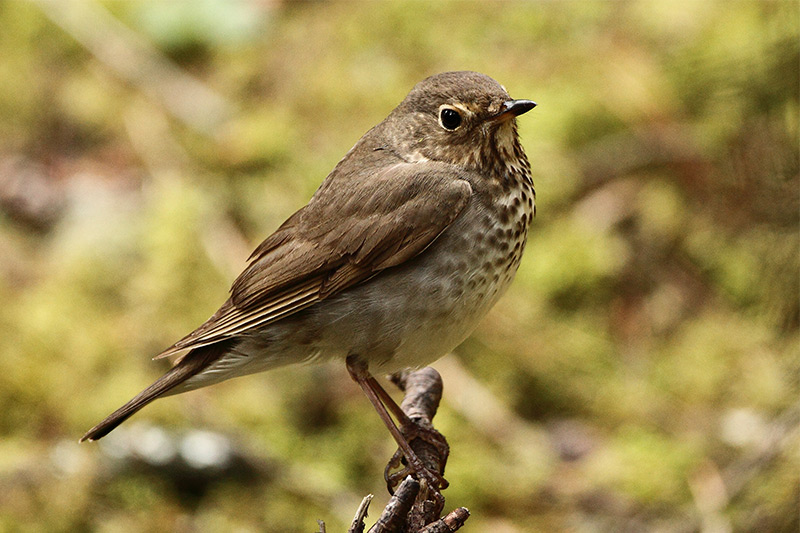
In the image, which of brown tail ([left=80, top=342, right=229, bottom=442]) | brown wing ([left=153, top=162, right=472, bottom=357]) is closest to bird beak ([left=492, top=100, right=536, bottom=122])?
brown wing ([left=153, top=162, right=472, bottom=357])

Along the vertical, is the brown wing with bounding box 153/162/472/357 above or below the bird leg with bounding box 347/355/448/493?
above

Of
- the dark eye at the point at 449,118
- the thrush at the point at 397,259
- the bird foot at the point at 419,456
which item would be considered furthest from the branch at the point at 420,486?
the dark eye at the point at 449,118

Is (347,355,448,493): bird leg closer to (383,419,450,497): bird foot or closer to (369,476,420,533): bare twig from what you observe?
(383,419,450,497): bird foot

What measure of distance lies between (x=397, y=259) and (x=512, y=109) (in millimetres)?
376

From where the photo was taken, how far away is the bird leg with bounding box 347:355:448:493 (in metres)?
1.99

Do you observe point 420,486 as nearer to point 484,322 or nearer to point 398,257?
point 398,257

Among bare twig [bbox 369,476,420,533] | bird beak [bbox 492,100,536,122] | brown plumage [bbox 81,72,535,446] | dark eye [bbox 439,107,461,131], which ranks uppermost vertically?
dark eye [bbox 439,107,461,131]

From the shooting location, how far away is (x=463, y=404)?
10.1ft

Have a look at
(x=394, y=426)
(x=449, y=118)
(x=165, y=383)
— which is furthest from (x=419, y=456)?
(x=449, y=118)

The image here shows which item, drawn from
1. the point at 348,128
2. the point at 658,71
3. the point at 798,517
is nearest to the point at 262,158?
the point at 348,128

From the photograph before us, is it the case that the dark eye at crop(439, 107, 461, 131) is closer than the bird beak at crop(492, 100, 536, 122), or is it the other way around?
the bird beak at crop(492, 100, 536, 122)

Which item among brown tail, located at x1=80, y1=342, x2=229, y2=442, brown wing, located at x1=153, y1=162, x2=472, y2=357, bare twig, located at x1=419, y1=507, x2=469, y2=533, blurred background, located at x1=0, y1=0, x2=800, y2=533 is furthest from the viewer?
blurred background, located at x1=0, y1=0, x2=800, y2=533

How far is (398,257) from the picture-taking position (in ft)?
6.57

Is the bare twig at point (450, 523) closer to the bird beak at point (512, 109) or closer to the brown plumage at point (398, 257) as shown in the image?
the brown plumage at point (398, 257)
